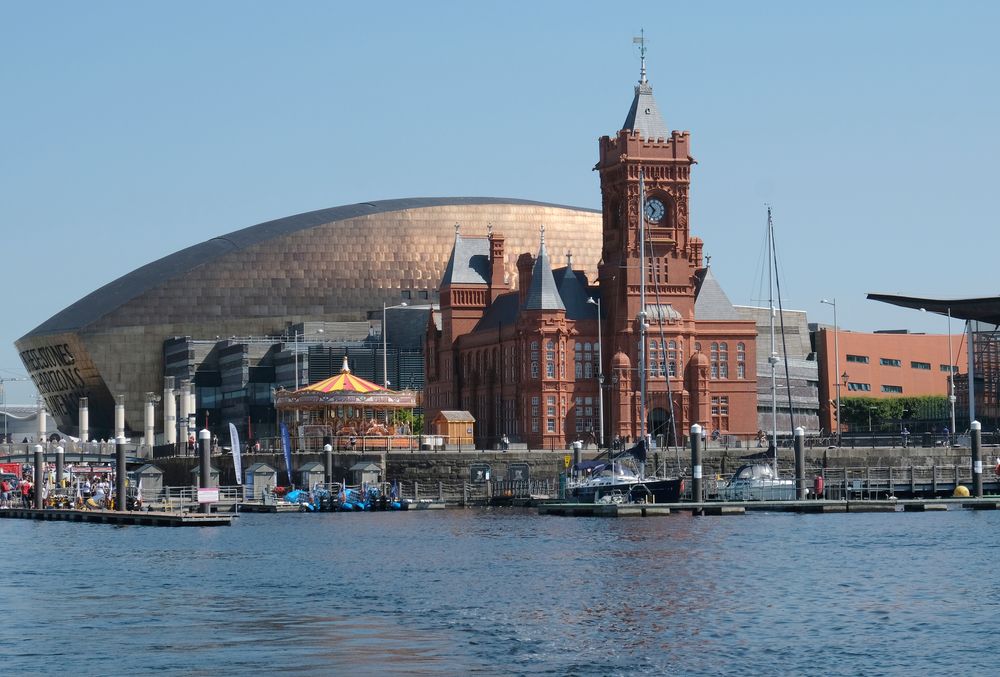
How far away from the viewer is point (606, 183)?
495ft

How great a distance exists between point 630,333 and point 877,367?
197 ft

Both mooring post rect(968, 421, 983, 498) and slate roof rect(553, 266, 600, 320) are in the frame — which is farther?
slate roof rect(553, 266, 600, 320)

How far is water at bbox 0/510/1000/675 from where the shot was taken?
4497 cm

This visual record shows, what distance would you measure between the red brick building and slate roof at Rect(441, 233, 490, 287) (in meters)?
10.3

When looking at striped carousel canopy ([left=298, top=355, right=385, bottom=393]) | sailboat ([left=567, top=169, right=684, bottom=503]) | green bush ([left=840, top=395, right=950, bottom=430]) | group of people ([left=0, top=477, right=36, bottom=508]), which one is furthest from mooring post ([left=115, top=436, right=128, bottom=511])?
green bush ([left=840, top=395, right=950, bottom=430])

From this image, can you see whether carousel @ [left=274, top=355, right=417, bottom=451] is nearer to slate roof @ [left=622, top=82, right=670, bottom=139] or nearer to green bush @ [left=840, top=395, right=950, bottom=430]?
Answer: slate roof @ [left=622, top=82, right=670, bottom=139]

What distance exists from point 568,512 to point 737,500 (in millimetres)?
10238

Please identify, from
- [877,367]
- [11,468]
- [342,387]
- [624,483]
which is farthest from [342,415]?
[877,367]

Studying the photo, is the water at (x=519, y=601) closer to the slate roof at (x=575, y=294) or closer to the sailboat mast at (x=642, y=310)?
the sailboat mast at (x=642, y=310)

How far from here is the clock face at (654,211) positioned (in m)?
148

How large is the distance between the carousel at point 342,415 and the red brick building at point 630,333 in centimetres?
1221

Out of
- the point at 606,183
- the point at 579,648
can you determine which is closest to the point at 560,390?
the point at 606,183

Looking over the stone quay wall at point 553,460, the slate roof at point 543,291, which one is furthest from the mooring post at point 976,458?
the slate roof at point 543,291

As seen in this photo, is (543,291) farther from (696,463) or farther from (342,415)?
(696,463)
